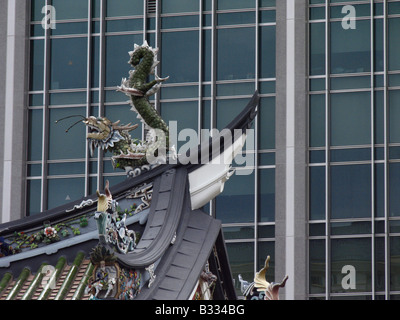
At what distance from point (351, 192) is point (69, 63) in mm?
12678

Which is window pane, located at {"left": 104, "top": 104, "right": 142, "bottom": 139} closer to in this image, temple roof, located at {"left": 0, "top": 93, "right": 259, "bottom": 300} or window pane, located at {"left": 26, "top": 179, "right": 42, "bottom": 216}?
window pane, located at {"left": 26, "top": 179, "right": 42, "bottom": 216}

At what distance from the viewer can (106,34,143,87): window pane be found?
1866 inches

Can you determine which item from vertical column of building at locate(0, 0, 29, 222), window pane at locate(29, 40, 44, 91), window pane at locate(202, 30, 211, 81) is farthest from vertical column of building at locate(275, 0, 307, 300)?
vertical column of building at locate(0, 0, 29, 222)

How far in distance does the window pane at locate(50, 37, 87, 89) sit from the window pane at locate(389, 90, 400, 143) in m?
12.4

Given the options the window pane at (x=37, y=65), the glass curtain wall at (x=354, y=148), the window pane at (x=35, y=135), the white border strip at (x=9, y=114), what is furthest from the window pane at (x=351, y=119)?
the white border strip at (x=9, y=114)

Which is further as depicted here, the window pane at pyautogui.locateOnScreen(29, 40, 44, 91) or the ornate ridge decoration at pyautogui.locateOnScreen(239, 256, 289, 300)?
the window pane at pyautogui.locateOnScreen(29, 40, 44, 91)

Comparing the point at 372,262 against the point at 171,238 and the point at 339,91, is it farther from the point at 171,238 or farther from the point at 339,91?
the point at 171,238

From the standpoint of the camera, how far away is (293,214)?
4469 cm

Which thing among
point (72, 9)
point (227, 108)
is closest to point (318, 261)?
point (227, 108)

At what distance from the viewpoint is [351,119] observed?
45.3 m

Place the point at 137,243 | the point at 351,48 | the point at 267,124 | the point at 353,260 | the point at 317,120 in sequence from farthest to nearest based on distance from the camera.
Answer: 1. the point at 267,124
2. the point at 351,48
3. the point at 317,120
4. the point at 353,260
5. the point at 137,243
